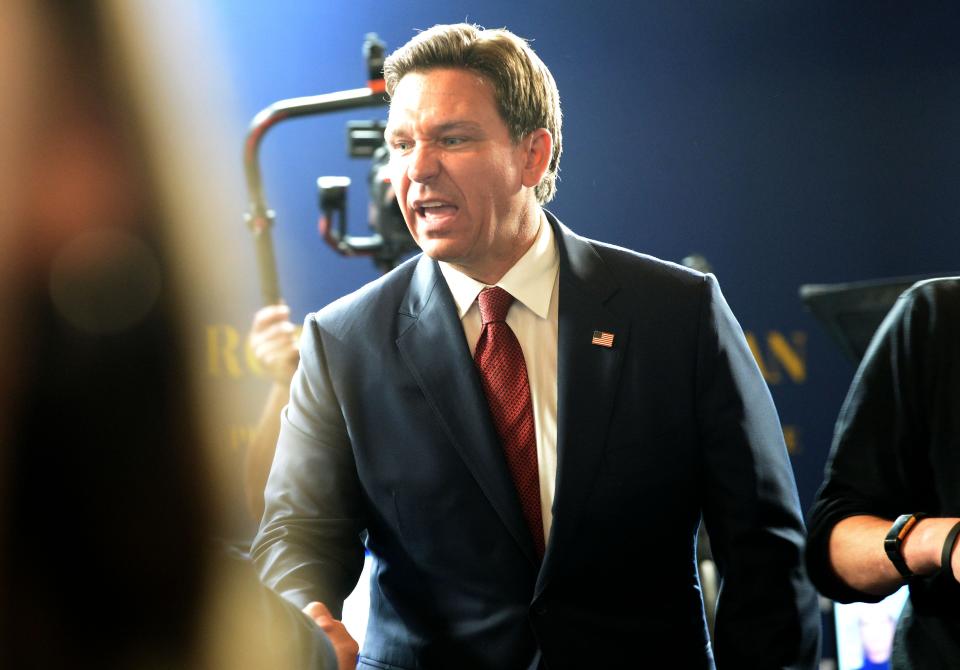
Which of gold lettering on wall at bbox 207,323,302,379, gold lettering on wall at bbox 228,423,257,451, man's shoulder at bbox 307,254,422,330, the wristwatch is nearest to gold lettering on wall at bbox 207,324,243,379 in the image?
gold lettering on wall at bbox 207,323,302,379

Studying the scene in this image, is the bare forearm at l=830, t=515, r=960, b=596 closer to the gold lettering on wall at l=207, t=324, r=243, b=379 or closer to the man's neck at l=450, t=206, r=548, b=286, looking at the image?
the man's neck at l=450, t=206, r=548, b=286

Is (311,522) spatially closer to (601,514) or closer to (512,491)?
(512,491)

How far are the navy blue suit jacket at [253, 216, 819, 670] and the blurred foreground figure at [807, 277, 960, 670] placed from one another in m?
0.21

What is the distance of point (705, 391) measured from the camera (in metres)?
1.56

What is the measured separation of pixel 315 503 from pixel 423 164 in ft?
1.66

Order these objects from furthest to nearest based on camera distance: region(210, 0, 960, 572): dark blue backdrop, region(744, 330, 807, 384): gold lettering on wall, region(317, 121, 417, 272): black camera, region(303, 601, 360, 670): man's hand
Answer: region(744, 330, 807, 384): gold lettering on wall → region(210, 0, 960, 572): dark blue backdrop → region(317, 121, 417, 272): black camera → region(303, 601, 360, 670): man's hand

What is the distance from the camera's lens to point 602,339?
5.23 ft

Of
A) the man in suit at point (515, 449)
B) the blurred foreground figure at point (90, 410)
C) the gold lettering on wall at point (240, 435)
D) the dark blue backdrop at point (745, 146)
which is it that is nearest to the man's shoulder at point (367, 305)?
the man in suit at point (515, 449)

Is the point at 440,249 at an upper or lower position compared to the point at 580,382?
upper

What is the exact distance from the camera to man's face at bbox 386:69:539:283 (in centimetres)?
157

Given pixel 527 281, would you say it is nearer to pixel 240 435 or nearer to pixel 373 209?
pixel 373 209

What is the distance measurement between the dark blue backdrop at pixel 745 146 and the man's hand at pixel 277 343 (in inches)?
56.5

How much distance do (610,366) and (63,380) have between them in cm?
111

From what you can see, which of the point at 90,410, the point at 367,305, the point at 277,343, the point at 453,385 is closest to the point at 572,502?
the point at 453,385
